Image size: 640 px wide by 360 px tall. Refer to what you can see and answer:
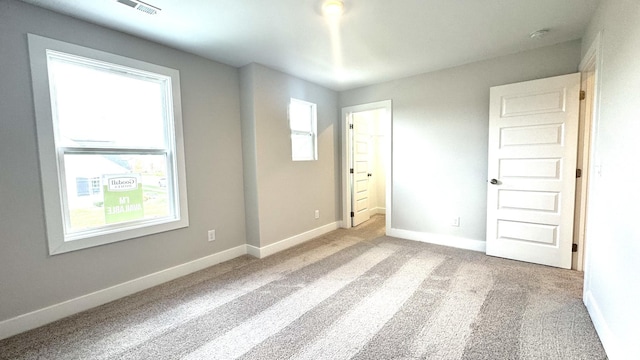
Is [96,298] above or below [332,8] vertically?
below

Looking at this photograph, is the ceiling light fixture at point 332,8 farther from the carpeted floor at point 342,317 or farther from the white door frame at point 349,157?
the carpeted floor at point 342,317

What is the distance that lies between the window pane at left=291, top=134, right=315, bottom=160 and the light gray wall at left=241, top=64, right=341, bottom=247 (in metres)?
0.12

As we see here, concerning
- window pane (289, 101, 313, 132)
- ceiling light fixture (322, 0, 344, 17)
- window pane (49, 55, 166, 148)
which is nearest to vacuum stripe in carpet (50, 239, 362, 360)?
window pane (49, 55, 166, 148)

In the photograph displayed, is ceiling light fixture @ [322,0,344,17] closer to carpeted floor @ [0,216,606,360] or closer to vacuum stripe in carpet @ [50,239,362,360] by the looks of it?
carpeted floor @ [0,216,606,360]

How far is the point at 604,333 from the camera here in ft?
5.43

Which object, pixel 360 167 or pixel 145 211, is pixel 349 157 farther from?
pixel 145 211

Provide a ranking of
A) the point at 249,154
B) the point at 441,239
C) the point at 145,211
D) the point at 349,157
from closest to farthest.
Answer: the point at 145,211
the point at 249,154
the point at 441,239
the point at 349,157

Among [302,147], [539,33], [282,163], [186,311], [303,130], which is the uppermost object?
[539,33]

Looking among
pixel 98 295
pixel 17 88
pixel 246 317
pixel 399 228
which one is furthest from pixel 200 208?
pixel 399 228

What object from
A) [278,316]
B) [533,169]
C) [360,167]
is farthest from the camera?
[360,167]

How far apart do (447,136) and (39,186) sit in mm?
4250

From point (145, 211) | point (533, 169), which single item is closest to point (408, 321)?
point (533, 169)

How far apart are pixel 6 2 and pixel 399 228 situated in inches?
181

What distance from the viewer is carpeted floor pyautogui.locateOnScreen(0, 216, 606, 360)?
66.3 inches
